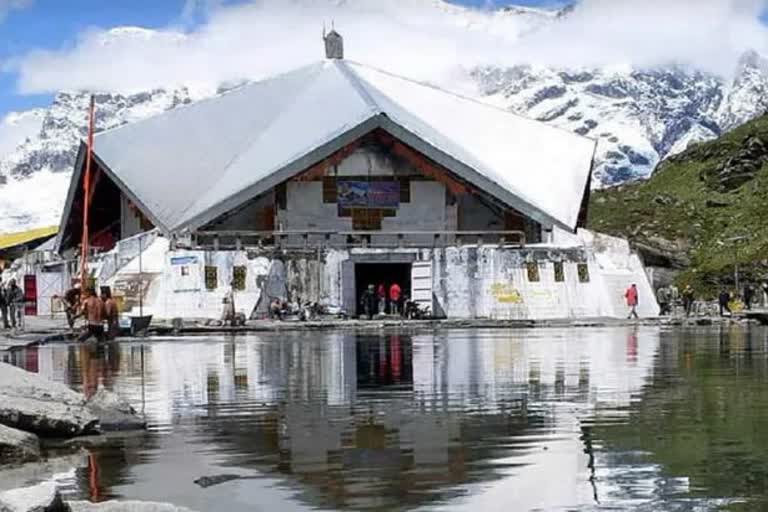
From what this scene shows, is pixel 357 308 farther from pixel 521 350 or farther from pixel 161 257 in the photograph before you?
pixel 521 350

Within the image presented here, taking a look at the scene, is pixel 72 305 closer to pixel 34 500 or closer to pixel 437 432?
pixel 437 432

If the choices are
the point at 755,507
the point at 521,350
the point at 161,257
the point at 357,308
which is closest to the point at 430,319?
the point at 357,308

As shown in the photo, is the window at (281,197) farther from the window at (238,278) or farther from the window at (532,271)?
the window at (532,271)

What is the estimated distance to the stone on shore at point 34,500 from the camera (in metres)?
7.59

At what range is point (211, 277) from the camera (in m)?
44.6

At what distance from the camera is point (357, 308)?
151 feet

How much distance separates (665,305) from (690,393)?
35.2 m

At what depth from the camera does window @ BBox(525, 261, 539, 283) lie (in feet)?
151

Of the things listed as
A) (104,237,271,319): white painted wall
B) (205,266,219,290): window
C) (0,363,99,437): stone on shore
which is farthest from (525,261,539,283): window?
(0,363,99,437): stone on shore

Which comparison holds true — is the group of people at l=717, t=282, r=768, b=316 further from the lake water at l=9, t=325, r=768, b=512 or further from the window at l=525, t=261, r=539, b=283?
the lake water at l=9, t=325, r=768, b=512

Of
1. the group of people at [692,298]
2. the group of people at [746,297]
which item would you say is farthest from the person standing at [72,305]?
the group of people at [746,297]

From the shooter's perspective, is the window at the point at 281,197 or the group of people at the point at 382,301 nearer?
the group of people at the point at 382,301

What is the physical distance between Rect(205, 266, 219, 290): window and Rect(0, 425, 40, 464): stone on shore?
3264 centimetres

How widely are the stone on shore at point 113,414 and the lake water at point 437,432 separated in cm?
34
